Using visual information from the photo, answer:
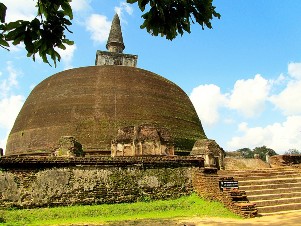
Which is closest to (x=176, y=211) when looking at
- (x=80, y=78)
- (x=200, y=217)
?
(x=200, y=217)

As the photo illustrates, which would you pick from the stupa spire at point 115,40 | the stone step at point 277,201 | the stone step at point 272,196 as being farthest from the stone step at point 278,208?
the stupa spire at point 115,40

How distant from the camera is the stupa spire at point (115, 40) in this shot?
3139cm

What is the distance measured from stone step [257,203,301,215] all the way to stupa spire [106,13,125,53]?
25438mm

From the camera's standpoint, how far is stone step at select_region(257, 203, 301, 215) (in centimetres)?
812

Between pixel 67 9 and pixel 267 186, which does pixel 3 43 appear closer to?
pixel 67 9

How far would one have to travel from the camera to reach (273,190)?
366 inches

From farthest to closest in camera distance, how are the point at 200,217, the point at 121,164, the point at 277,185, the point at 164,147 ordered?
the point at 164,147 < the point at 277,185 < the point at 121,164 < the point at 200,217

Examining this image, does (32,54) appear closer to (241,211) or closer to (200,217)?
(200,217)

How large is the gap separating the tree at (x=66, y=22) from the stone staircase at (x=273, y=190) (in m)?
6.41

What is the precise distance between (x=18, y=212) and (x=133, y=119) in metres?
10.2

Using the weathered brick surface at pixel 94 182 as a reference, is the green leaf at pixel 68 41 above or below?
above

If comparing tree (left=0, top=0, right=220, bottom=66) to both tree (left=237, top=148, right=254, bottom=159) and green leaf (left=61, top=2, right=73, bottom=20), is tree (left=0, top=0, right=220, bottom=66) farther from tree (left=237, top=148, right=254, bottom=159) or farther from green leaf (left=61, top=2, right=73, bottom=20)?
tree (left=237, top=148, right=254, bottom=159)

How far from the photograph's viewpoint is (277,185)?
9711mm

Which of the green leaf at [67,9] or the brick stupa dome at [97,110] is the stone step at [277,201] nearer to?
the green leaf at [67,9]
